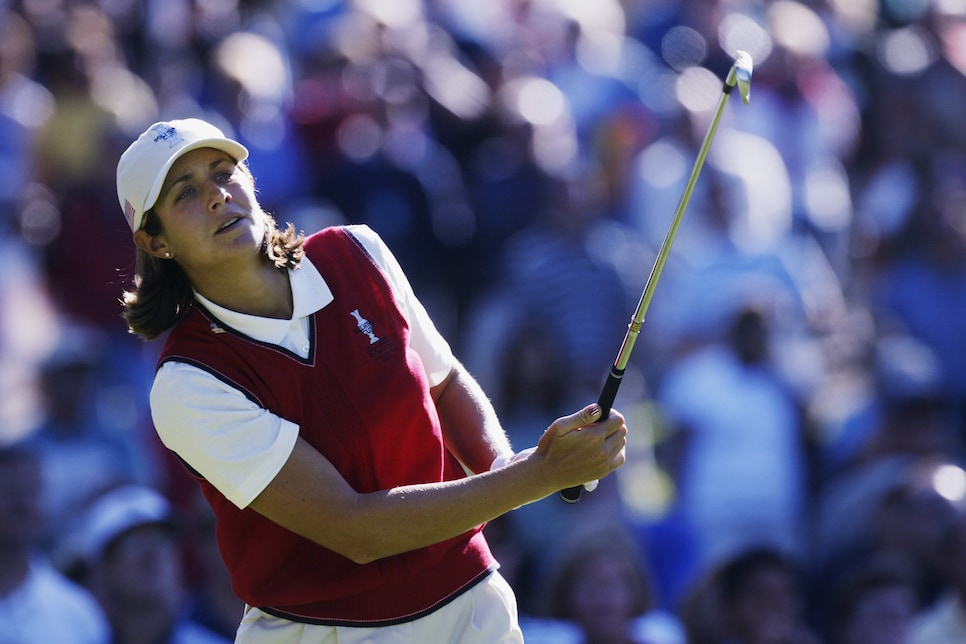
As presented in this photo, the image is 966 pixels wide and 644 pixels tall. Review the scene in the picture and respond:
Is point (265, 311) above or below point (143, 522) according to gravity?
above

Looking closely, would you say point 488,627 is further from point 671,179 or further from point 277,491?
point 671,179

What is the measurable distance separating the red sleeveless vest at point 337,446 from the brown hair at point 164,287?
7cm

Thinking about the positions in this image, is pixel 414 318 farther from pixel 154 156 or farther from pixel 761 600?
pixel 761 600

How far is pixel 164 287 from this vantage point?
3.69 metres

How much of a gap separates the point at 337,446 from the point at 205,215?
0.63 meters

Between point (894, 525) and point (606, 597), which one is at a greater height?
point (894, 525)

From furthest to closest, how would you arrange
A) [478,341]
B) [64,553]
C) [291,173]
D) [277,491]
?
[291,173]
[478,341]
[64,553]
[277,491]

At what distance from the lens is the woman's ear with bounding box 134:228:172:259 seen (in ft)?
12.0

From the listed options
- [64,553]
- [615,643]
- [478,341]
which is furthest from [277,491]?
[478,341]

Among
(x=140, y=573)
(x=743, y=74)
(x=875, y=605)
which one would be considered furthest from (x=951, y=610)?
(x=743, y=74)

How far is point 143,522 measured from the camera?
235 inches

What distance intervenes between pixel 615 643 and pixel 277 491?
8.86 feet

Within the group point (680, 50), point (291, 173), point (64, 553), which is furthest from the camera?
point (680, 50)

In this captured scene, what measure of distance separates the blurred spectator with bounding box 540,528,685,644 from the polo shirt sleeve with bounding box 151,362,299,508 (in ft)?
8.77
